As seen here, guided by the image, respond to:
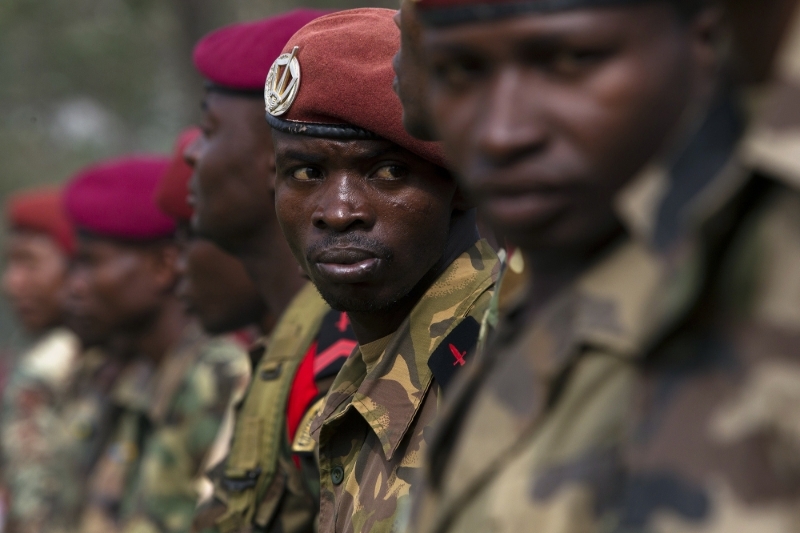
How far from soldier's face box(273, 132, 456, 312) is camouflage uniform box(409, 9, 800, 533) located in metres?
1.39

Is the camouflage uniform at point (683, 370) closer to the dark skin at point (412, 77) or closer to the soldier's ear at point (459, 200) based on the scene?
the dark skin at point (412, 77)

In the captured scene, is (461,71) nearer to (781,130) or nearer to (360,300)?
(781,130)

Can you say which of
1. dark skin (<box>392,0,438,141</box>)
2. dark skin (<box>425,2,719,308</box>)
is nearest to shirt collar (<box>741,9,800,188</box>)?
dark skin (<box>425,2,719,308</box>)

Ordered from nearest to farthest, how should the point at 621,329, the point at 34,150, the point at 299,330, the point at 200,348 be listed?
the point at 621,329
the point at 299,330
the point at 200,348
the point at 34,150

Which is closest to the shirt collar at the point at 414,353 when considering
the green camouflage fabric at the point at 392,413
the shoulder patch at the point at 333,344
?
the green camouflage fabric at the point at 392,413

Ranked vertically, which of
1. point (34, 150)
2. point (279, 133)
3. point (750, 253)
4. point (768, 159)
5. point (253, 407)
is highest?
point (768, 159)

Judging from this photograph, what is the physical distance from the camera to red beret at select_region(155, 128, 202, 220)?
5.84 m

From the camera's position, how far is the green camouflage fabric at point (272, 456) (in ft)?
13.5

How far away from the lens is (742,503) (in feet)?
4.91

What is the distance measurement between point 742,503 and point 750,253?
0.33 metres

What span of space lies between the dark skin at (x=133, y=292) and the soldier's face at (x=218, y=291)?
147cm

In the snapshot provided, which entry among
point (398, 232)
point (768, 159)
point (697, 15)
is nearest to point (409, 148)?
point (398, 232)

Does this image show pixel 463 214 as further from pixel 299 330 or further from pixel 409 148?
pixel 299 330

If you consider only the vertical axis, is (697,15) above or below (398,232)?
above
